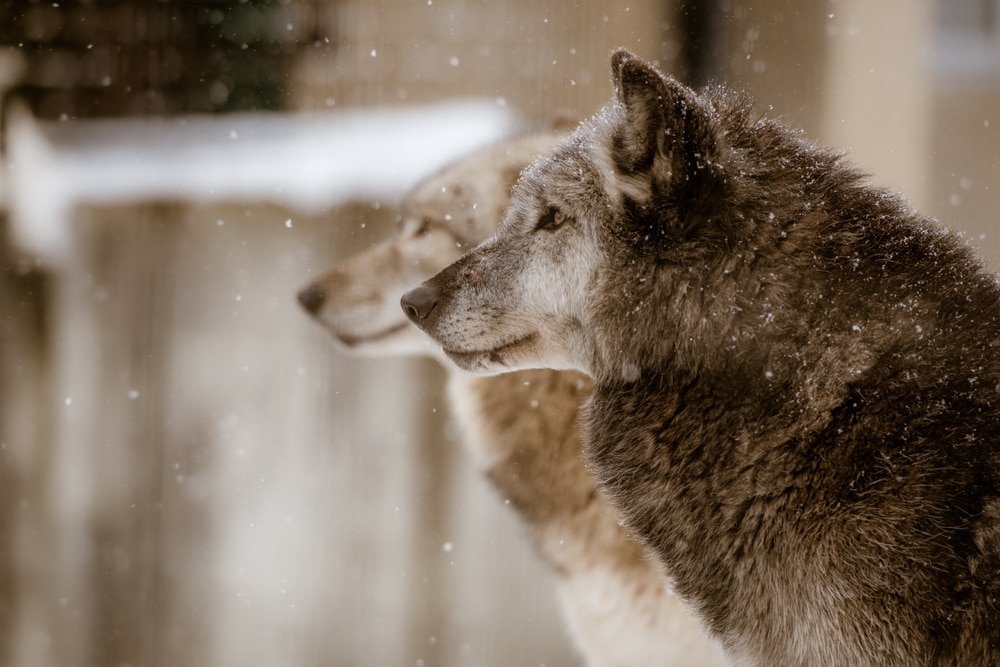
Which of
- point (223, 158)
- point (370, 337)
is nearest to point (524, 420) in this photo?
point (370, 337)

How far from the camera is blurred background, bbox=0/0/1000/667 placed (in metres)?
1.63

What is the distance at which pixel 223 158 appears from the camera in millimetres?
1804

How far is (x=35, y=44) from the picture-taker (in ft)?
5.98

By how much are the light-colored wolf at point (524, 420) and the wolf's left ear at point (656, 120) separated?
44 cm

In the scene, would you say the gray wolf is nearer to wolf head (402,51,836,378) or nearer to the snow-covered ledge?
wolf head (402,51,836,378)

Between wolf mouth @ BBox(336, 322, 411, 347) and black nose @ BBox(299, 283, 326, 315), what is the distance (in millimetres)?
56

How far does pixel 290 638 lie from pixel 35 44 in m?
1.56

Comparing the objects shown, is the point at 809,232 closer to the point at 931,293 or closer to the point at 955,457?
the point at 931,293

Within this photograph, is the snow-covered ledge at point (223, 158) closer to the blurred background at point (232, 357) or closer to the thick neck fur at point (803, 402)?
the blurred background at point (232, 357)

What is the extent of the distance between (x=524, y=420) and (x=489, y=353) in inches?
17.1

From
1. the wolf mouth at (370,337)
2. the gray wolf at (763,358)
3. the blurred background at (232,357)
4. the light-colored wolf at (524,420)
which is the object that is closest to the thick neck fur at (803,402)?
the gray wolf at (763,358)

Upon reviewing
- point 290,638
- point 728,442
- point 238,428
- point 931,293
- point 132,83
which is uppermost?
point 931,293

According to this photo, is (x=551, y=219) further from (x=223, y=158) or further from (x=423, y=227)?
(x=223, y=158)

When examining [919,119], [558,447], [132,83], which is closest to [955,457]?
[558,447]
